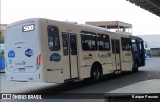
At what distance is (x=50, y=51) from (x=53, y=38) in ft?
1.97

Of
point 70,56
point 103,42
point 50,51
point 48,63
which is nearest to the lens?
point 48,63

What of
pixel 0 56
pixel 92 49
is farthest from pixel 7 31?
pixel 0 56

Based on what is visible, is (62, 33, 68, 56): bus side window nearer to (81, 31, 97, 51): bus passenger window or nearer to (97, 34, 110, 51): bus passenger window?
(81, 31, 97, 51): bus passenger window

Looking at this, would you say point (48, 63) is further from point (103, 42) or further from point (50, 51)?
point (103, 42)

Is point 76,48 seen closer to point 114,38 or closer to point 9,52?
point 9,52

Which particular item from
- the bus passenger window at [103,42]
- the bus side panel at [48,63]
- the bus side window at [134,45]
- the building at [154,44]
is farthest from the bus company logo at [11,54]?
the building at [154,44]

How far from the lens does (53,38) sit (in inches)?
462

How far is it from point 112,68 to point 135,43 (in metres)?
5.36

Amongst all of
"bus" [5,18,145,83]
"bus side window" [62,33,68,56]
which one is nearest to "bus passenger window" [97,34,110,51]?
"bus" [5,18,145,83]

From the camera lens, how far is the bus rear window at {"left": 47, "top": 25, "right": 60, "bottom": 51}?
1155 centimetres

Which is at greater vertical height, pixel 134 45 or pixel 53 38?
pixel 53 38

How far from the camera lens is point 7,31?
12.3 meters

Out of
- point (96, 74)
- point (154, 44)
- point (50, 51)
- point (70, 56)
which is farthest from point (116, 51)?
point (154, 44)

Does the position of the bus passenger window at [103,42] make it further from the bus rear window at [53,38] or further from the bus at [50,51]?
the bus rear window at [53,38]
